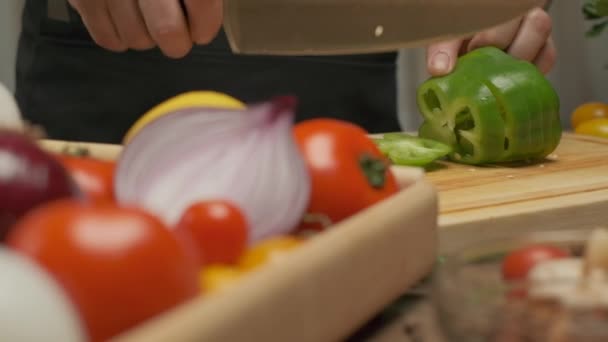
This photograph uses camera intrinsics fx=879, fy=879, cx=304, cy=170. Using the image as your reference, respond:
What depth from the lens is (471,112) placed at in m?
1.36

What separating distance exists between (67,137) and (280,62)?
1.28 feet

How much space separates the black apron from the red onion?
98cm

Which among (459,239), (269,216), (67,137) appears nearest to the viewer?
(269,216)

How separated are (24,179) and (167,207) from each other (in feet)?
0.33

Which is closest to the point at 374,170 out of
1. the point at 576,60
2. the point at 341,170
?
the point at 341,170

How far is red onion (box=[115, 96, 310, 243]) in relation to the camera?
512mm

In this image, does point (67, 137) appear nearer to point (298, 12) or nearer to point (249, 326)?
point (298, 12)

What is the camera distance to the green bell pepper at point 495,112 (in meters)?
1.32

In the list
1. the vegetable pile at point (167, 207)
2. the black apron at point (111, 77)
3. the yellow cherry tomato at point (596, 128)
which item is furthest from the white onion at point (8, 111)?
the yellow cherry tomato at point (596, 128)

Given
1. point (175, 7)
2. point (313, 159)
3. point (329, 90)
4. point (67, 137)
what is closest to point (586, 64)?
point (329, 90)

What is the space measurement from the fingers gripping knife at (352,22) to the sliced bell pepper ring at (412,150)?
30 centimetres

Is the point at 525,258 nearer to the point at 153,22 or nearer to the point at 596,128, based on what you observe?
the point at 153,22

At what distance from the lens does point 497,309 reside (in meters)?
0.41

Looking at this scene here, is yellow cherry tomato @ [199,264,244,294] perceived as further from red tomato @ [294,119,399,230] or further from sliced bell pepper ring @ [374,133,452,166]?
sliced bell pepper ring @ [374,133,452,166]
